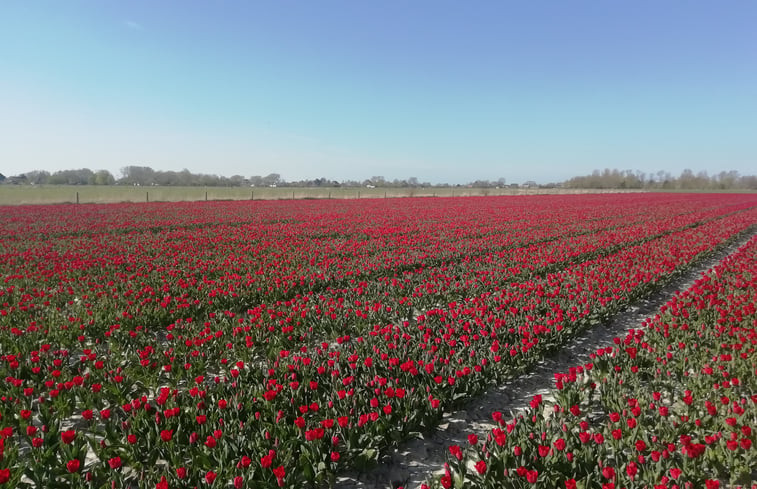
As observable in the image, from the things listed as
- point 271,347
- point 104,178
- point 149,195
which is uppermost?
point 104,178

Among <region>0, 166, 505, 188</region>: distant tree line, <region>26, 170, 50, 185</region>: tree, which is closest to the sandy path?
<region>0, 166, 505, 188</region>: distant tree line

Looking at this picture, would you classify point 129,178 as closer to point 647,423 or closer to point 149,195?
point 149,195

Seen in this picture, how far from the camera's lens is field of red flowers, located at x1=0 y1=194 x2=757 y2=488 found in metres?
3.22

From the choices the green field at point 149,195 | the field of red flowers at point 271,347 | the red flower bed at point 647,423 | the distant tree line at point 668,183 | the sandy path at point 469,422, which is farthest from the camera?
the distant tree line at point 668,183

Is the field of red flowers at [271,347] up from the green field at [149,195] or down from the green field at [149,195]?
down

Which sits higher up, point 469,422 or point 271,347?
point 271,347

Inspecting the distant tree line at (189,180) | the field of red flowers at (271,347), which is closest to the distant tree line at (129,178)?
the distant tree line at (189,180)

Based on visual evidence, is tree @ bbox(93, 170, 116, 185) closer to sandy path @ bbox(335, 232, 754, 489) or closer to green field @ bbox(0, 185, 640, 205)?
green field @ bbox(0, 185, 640, 205)

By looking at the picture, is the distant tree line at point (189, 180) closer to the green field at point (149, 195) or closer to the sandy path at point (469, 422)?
the green field at point (149, 195)

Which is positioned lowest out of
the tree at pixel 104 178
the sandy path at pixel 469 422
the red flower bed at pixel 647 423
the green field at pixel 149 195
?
the sandy path at pixel 469 422

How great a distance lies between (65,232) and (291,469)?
19136mm

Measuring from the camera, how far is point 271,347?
18.2 ft

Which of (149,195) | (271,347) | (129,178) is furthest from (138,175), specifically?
(271,347)

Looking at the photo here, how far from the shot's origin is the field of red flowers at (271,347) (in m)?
3.22
